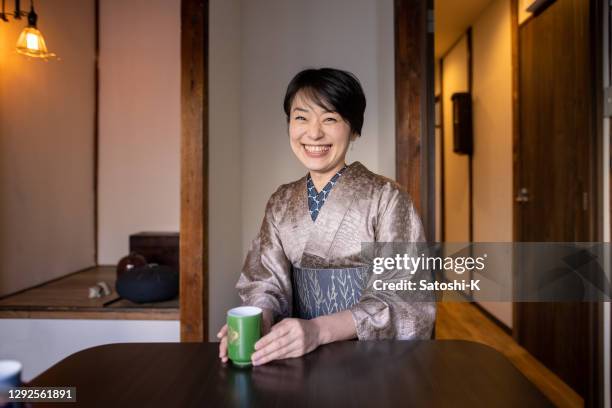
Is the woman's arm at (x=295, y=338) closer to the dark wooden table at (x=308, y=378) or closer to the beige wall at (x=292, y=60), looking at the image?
the dark wooden table at (x=308, y=378)

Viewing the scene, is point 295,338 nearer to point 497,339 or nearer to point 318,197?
point 318,197

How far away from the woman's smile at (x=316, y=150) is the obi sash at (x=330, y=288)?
0.34 meters

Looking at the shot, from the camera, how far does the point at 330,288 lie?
1404 mm

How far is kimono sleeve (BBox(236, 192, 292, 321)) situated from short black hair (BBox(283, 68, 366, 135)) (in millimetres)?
339

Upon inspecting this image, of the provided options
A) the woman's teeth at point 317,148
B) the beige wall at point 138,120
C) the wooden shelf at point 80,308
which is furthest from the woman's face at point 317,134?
the beige wall at point 138,120

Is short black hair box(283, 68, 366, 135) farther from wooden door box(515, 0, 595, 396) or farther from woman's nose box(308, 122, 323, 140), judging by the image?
wooden door box(515, 0, 595, 396)

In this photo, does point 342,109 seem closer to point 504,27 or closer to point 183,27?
point 183,27

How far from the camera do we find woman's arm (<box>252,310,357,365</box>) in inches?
37.0

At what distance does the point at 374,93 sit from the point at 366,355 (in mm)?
1592

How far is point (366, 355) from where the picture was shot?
0.98 m

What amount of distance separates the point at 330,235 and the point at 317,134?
30 centimetres

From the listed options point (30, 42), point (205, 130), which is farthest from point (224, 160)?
point (30, 42)

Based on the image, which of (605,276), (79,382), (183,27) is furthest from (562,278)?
(79,382)

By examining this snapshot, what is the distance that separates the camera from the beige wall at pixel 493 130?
3.61 meters
